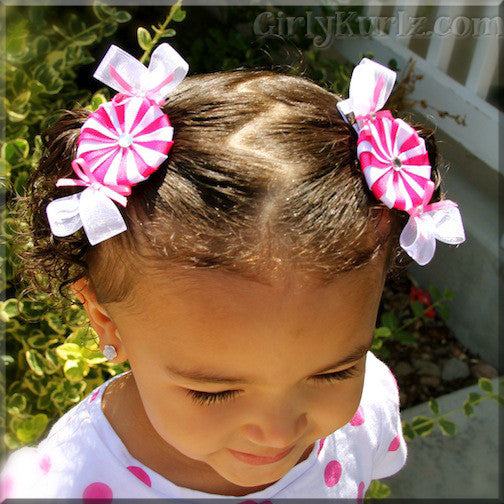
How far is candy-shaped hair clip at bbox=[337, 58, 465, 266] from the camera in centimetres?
115

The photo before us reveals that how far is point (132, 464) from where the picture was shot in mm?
1318

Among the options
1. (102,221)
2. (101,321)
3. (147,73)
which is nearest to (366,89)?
(147,73)

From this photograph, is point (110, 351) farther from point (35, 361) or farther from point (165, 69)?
point (35, 361)

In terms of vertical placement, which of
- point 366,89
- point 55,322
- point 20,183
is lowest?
point 55,322

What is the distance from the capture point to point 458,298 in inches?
121

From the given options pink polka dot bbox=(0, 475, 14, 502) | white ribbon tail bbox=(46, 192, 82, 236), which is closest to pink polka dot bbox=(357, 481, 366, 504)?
pink polka dot bbox=(0, 475, 14, 502)

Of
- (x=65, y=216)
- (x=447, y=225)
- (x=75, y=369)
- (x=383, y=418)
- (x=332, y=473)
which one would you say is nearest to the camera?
(x=65, y=216)

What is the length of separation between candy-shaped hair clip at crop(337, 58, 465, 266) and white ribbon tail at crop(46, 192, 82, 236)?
1.42ft

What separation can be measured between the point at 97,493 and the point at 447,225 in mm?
737

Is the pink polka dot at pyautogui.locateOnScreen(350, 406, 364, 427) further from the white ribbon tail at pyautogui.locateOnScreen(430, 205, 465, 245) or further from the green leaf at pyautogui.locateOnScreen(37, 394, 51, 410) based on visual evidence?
the green leaf at pyautogui.locateOnScreen(37, 394, 51, 410)

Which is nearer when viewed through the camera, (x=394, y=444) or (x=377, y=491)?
(x=394, y=444)

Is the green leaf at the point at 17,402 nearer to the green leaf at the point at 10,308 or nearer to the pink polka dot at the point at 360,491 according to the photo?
the green leaf at the point at 10,308

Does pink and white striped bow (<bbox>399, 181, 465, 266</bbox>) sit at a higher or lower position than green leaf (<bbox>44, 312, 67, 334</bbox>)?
higher

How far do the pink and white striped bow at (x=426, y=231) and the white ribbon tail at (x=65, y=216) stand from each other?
50 cm
